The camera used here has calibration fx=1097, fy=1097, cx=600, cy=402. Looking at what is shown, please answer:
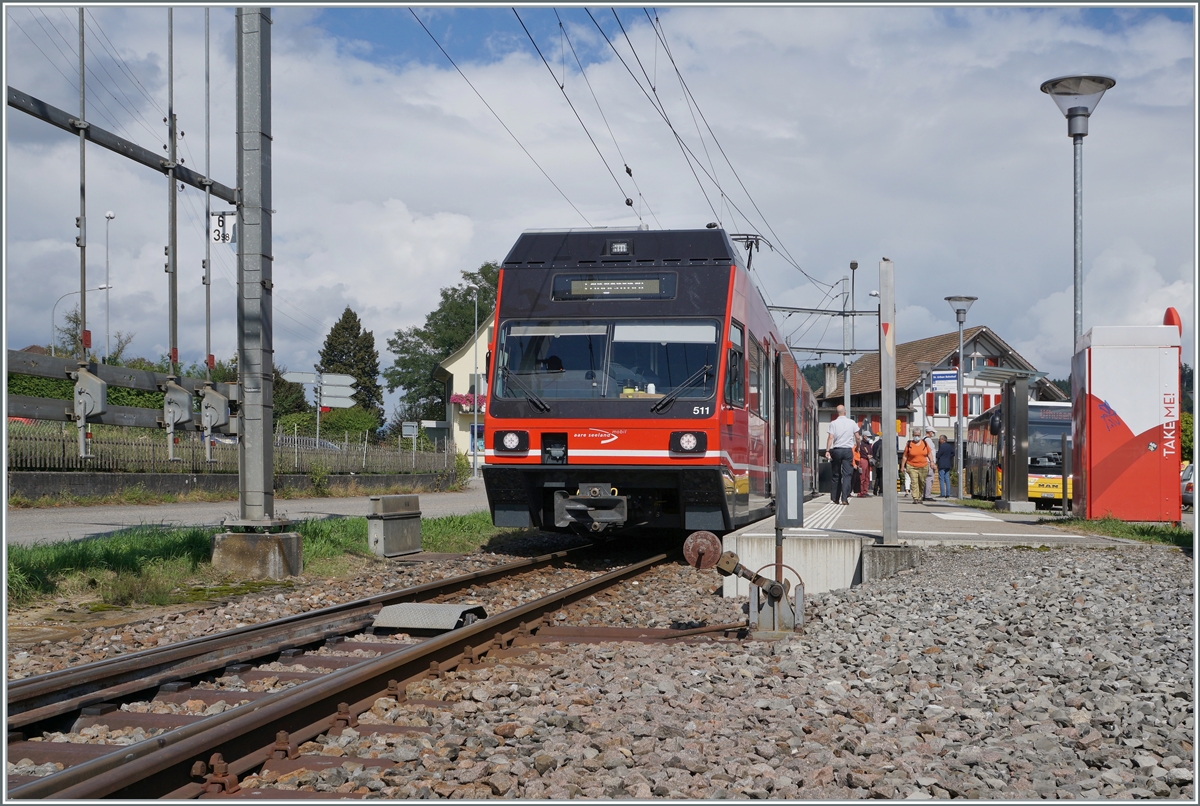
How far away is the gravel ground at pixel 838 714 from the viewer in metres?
4.06

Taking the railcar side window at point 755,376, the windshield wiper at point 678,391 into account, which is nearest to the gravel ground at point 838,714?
the windshield wiper at point 678,391

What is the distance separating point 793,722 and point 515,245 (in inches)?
336

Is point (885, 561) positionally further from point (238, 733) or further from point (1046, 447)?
point (1046, 447)

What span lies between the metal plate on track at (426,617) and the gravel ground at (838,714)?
0.77 m

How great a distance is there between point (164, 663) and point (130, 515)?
14954 millimetres

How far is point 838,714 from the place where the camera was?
5.11 metres

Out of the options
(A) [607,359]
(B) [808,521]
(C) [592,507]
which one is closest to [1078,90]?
(B) [808,521]

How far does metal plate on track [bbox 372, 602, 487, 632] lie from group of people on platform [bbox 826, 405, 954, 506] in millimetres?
10424

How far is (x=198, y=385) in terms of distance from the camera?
11.8m

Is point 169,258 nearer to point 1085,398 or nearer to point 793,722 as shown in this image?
point 793,722

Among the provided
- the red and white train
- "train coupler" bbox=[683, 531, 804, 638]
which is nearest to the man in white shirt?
the red and white train

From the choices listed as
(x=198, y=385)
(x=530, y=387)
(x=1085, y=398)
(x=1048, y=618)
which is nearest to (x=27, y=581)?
(x=198, y=385)

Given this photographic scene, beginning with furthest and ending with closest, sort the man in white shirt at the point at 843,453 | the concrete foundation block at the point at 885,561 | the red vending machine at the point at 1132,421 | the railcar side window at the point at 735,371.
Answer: the man in white shirt at the point at 843,453 < the red vending machine at the point at 1132,421 < the railcar side window at the point at 735,371 < the concrete foundation block at the point at 885,561

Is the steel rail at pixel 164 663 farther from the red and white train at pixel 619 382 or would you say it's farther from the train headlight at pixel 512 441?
the red and white train at pixel 619 382
